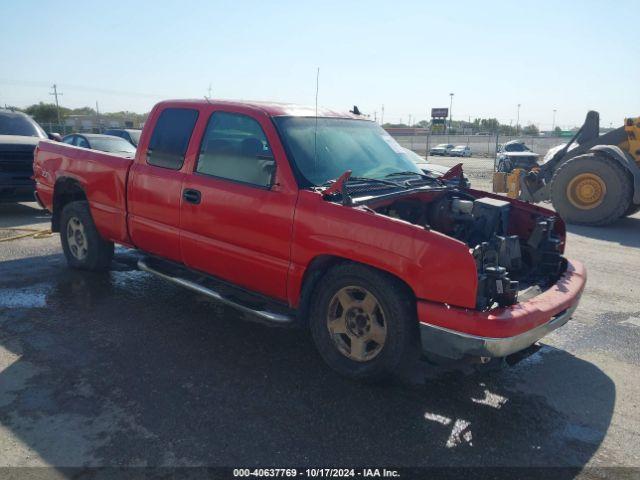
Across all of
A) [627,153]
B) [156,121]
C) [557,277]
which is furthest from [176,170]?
[627,153]

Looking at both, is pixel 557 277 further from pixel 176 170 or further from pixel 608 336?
pixel 176 170

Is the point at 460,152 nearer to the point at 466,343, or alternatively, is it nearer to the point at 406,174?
the point at 406,174

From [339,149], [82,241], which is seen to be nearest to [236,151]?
[339,149]

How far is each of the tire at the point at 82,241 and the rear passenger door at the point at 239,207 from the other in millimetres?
1720

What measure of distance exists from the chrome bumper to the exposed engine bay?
521 mm

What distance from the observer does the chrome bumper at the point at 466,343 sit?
3.13 m

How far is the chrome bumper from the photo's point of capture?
10.3 feet

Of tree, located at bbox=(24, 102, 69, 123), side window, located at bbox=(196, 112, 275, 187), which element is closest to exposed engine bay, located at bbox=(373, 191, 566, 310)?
side window, located at bbox=(196, 112, 275, 187)

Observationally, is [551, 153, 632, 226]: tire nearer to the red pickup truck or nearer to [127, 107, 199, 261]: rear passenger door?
the red pickup truck

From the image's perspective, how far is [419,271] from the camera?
3.29m

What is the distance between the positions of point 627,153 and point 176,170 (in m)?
9.56

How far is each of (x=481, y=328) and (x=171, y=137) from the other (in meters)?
3.18

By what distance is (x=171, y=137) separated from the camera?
15.7 feet

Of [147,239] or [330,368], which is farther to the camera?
[147,239]
